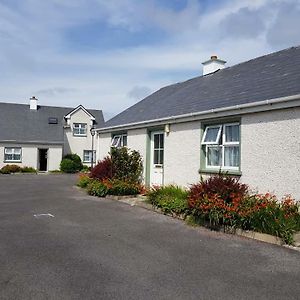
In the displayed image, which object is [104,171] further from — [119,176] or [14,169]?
[14,169]

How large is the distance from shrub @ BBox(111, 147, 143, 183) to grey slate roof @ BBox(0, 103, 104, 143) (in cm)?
1934

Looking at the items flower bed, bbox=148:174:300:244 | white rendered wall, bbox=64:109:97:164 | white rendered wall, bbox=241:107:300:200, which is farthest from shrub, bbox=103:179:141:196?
white rendered wall, bbox=64:109:97:164

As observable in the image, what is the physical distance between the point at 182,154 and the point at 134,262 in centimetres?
712

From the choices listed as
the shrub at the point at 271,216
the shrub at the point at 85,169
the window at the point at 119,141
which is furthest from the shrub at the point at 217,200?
the shrub at the point at 85,169

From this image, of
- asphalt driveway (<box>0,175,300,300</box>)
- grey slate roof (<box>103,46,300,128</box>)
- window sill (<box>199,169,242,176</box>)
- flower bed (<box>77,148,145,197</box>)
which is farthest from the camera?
flower bed (<box>77,148,145,197</box>)

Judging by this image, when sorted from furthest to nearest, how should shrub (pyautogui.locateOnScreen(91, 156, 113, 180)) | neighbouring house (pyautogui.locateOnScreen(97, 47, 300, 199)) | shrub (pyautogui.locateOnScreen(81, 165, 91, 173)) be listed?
shrub (pyautogui.locateOnScreen(81, 165, 91, 173)) < shrub (pyautogui.locateOnScreen(91, 156, 113, 180)) < neighbouring house (pyautogui.locateOnScreen(97, 47, 300, 199))

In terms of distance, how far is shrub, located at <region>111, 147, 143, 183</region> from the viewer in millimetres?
15555

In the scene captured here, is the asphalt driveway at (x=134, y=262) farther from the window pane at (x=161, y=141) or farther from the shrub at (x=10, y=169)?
the shrub at (x=10, y=169)

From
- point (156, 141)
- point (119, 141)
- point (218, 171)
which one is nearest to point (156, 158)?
point (156, 141)

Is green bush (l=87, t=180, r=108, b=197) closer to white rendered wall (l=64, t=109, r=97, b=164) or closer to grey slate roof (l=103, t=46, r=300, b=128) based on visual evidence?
grey slate roof (l=103, t=46, r=300, b=128)

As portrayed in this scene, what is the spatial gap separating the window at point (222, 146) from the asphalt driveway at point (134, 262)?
2.51 m

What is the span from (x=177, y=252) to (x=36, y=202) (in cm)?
788

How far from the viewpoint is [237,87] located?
1239 cm

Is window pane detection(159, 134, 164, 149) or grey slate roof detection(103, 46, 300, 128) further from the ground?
grey slate roof detection(103, 46, 300, 128)
